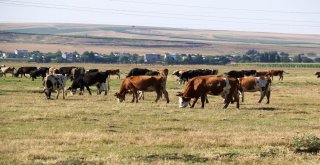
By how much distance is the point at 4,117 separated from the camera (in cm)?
2295

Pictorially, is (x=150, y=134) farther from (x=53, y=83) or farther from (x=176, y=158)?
(x=53, y=83)

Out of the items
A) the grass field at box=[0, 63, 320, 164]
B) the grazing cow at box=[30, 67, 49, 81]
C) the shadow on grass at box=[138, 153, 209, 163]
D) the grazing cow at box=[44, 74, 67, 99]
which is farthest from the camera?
the grazing cow at box=[30, 67, 49, 81]

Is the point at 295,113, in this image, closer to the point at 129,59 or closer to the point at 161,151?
the point at 161,151

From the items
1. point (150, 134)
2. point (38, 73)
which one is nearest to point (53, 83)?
point (150, 134)

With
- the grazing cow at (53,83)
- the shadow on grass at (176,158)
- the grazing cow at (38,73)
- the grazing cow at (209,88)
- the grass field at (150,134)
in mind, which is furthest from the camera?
the grazing cow at (38,73)

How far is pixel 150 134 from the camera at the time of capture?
18.4 m

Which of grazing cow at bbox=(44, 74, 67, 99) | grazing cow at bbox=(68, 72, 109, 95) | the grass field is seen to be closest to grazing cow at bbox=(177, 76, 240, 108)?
the grass field

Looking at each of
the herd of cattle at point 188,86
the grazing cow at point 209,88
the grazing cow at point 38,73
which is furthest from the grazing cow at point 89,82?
the grazing cow at point 38,73

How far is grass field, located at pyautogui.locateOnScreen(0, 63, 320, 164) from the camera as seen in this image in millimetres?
14195

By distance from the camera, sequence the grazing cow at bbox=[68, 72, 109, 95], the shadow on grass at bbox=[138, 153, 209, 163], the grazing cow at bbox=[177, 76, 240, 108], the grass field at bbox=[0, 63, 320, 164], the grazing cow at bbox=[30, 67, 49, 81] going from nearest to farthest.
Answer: the shadow on grass at bbox=[138, 153, 209, 163] < the grass field at bbox=[0, 63, 320, 164] < the grazing cow at bbox=[177, 76, 240, 108] < the grazing cow at bbox=[68, 72, 109, 95] < the grazing cow at bbox=[30, 67, 49, 81]

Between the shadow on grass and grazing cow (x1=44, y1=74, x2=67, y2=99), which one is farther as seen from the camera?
grazing cow (x1=44, y1=74, x2=67, y2=99)

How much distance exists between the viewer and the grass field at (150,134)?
1420 cm

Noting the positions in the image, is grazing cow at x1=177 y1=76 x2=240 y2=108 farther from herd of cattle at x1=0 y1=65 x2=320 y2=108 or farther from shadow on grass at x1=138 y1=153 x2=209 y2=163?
shadow on grass at x1=138 y1=153 x2=209 y2=163

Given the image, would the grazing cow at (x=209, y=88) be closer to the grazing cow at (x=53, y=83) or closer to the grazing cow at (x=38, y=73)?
the grazing cow at (x=53, y=83)
